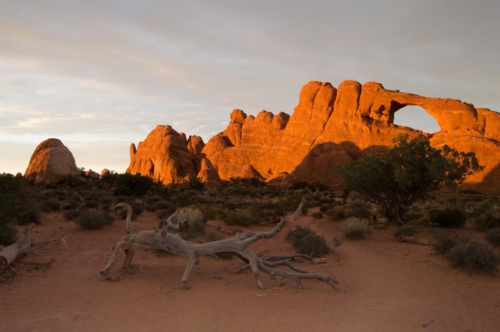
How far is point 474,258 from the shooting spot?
337 inches

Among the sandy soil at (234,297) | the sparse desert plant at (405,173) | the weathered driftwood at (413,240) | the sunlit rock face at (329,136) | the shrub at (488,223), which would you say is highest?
the sunlit rock face at (329,136)

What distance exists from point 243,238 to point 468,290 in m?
4.61

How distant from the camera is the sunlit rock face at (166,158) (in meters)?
65.8

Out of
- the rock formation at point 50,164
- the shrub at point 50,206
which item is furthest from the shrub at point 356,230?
the rock formation at point 50,164

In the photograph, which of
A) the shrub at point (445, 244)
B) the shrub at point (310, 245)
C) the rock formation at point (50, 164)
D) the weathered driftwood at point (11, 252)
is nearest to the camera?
the weathered driftwood at point (11, 252)

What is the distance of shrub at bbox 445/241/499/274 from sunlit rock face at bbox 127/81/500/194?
137ft

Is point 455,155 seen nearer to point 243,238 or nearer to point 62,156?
point 243,238

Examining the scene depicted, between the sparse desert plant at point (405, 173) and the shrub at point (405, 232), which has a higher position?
the sparse desert plant at point (405, 173)

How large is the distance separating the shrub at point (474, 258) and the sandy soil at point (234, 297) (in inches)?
8.6

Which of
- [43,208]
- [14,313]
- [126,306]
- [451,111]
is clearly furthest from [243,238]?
[451,111]

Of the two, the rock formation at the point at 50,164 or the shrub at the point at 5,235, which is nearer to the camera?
the shrub at the point at 5,235

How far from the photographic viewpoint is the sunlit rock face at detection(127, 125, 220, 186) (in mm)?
65750

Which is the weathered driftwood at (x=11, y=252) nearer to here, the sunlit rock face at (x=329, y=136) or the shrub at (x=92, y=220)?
the shrub at (x=92, y=220)

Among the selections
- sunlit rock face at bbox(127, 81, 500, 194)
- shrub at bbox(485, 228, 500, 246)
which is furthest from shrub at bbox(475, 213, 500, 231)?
sunlit rock face at bbox(127, 81, 500, 194)
